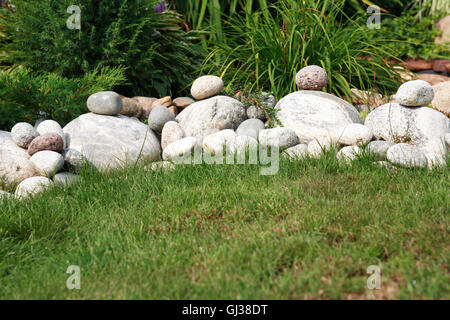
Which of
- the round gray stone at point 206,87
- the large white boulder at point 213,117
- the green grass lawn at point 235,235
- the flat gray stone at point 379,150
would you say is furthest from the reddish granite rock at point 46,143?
the flat gray stone at point 379,150

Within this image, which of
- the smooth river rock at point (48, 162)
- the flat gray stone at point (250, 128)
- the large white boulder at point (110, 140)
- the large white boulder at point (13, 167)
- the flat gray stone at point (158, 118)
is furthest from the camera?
the flat gray stone at point (158, 118)

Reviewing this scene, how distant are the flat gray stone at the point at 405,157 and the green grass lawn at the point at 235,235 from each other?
0.07 meters

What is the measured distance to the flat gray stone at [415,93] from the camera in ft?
12.5

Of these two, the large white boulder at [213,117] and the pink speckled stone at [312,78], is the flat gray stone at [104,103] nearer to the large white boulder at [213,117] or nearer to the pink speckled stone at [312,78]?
the large white boulder at [213,117]

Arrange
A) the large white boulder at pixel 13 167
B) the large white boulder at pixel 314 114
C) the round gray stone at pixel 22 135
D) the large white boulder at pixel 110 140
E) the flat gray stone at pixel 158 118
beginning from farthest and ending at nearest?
the flat gray stone at pixel 158 118 < the large white boulder at pixel 314 114 < the large white boulder at pixel 110 140 < the round gray stone at pixel 22 135 < the large white boulder at pixel 13 167

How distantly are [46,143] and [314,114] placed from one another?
2376mm

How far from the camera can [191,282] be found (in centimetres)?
212

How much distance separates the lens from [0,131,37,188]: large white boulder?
3473mm

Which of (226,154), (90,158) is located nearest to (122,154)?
(90,158)

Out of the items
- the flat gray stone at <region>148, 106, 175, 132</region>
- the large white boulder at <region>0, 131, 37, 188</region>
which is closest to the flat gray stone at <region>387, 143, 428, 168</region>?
the flat gray stone at <region>148, 106, 175, 132</region>

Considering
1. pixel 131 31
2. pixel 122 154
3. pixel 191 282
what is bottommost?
pixel 122 154

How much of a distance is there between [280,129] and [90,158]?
5.35 feet

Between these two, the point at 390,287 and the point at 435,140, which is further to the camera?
the point at 435,140
